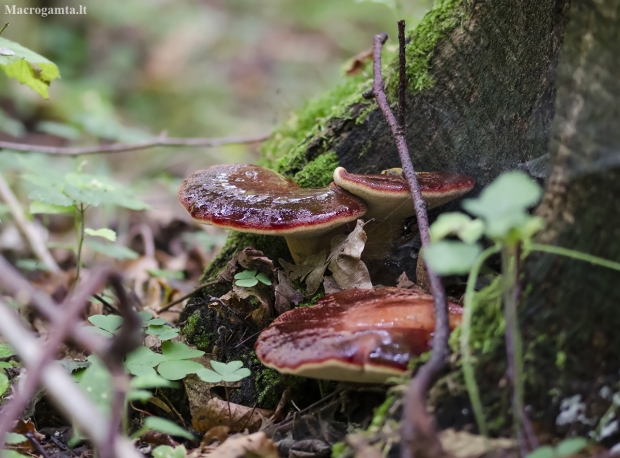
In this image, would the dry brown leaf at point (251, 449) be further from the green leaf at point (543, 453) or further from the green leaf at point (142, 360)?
the green leaf at point (543, 453)

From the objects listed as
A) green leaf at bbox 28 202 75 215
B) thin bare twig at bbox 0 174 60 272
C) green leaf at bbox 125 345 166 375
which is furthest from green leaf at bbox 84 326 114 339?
thin bare twig at bbox 0 174 60 272

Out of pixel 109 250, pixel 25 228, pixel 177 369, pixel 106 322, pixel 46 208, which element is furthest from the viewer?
pixel 25 228

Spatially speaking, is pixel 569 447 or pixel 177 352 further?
pixel 177 352

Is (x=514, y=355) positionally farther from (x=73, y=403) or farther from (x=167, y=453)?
(x=167, y=453)

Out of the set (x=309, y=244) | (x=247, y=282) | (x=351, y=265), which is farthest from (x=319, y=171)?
(x=247, y=282)

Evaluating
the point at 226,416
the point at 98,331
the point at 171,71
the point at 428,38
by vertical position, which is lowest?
the point at 226,416

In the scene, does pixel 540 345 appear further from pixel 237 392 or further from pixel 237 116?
pixel 237 116
